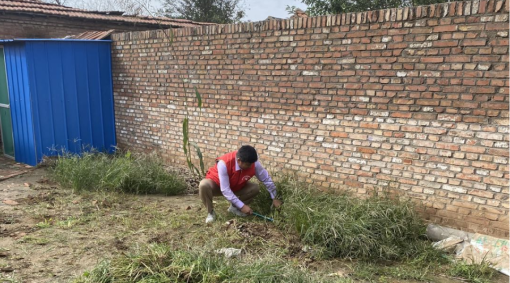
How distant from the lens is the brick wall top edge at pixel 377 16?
366 cm

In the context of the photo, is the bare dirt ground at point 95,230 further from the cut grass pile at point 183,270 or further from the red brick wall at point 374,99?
the red brick wall at point 374,99

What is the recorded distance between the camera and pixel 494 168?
149 inches

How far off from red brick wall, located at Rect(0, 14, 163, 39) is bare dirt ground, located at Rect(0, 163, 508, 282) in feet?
15.4

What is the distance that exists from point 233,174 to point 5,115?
5693mm

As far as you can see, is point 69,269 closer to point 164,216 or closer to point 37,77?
point 164,216

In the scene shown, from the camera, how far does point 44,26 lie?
9242 millimetres

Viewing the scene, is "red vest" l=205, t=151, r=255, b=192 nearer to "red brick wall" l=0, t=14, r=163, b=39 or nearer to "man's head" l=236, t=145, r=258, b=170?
"man's head" l=236, t=145, r=258, b=170

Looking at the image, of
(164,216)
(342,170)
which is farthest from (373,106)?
(164,216)

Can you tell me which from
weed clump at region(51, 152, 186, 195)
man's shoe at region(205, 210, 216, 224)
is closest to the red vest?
man's shoe at region(205, 210, 216, 224)

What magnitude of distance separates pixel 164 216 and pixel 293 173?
1830 mm

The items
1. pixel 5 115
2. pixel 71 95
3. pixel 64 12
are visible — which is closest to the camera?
pixel 71 95

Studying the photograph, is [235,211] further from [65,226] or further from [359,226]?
[65,226]

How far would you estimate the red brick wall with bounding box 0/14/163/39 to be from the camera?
8633 mm

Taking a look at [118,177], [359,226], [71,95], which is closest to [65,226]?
[118,177]
